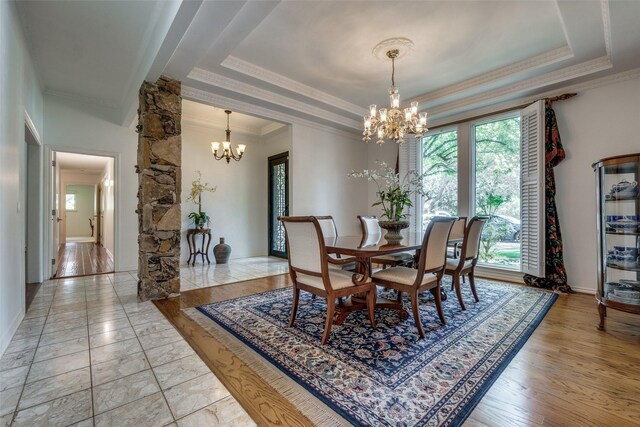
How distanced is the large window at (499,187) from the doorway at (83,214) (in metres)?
6.03

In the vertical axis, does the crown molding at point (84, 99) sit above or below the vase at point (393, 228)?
above

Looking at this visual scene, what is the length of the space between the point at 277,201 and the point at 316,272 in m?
4.47

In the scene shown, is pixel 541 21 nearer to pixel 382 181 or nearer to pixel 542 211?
pixel 542 211

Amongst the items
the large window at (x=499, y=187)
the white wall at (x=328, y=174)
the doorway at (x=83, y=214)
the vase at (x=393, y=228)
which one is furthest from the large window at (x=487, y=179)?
the doorway at (x=83, y=214)

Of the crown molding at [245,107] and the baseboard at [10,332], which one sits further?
the crown molding at [245,107]

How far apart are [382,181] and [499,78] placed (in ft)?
8.44

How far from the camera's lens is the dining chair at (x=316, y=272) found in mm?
2113

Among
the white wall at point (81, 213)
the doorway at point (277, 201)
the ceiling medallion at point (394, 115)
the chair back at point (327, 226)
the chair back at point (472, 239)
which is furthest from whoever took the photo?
the white wall at point (81, 213)

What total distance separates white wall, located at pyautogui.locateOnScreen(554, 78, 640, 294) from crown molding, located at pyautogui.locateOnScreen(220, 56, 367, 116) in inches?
116

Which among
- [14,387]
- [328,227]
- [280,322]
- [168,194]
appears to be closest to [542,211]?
[328,227]

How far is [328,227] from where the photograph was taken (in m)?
3.59

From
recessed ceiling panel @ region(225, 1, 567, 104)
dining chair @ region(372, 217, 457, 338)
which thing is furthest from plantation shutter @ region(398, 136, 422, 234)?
dining chair @ region(372, 217, 457, 338)

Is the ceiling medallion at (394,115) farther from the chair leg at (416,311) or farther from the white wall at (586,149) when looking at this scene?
the white wall at (586,149)

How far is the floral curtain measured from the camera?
358cm
